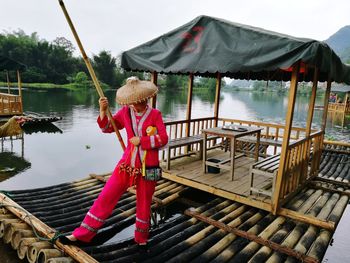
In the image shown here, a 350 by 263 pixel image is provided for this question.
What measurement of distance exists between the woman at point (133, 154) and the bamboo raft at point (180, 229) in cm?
42

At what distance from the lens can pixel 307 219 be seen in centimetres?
427

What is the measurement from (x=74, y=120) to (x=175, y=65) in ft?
51.4

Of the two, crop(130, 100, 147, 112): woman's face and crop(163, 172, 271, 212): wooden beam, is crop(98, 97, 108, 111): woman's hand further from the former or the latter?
crop(163, 172, 271, 212): wooden beam

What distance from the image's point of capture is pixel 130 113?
3205 millimetres

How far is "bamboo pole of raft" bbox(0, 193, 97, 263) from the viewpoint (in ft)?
10.0

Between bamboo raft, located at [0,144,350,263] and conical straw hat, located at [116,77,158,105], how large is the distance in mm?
1764

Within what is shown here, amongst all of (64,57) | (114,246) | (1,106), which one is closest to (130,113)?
(114,246)

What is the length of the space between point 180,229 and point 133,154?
1534mm

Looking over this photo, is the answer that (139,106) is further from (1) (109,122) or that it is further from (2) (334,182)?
(2) (334,182)

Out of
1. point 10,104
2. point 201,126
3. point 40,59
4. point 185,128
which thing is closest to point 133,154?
point 185,128

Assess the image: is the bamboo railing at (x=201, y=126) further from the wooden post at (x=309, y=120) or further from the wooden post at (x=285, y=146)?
the wooden post at (x=285, y=146)

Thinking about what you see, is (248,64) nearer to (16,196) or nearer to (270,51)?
(270,51)

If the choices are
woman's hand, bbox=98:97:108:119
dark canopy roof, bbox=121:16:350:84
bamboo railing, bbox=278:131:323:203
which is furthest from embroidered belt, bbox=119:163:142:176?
bamboo railing, bbox=278:131:323:203

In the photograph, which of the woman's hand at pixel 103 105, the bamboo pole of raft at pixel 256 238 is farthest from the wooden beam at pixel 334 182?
the woman's hand at pixel 103 105
